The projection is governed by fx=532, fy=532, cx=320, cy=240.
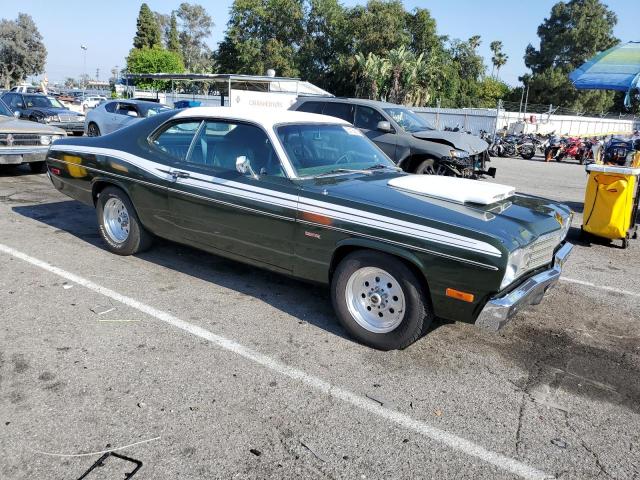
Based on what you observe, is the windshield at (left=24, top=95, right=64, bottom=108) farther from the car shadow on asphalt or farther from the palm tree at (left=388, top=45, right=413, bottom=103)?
the palm tree at (left=388, top=45, right=413, bottom=103)

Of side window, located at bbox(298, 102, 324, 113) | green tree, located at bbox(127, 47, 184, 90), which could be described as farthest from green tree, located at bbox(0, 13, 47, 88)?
side window, located at bbox(298, 102, 324, 113)

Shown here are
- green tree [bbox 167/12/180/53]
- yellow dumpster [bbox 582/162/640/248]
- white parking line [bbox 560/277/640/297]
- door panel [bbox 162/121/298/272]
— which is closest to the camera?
door panel [bbox 162/121/298/272]

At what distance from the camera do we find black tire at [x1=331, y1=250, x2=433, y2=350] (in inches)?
141

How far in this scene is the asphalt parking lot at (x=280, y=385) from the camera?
2.67 m

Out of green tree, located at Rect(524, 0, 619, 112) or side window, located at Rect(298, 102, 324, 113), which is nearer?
side window, located at Rect(298, 102, 324, 113)

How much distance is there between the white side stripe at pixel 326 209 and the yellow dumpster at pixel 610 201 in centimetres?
463

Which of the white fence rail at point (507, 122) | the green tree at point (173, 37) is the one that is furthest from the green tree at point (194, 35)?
the white fence rail at point (507, 122)

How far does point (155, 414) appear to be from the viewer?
9.75ft

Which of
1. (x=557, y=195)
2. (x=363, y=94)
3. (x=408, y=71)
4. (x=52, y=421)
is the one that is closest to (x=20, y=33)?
(x=363, y=94)

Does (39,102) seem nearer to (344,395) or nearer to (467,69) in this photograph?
(344,395)

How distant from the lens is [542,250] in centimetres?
391

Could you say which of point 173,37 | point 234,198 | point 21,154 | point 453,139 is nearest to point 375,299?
point 234,198

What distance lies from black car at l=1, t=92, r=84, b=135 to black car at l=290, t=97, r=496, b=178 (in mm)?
8957

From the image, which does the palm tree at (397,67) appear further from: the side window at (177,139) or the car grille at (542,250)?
the car grille at (542,250)
